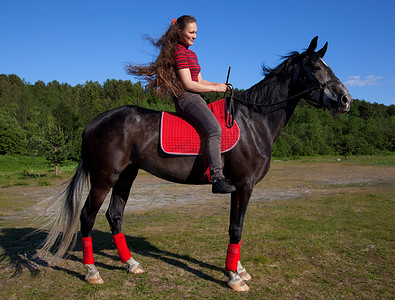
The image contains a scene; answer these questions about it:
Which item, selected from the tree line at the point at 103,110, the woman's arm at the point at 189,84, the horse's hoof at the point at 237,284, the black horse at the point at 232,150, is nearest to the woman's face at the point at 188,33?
the woman's arm at the point at 189,84

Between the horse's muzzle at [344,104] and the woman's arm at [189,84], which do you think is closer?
the horse's muzzle at [344,104]

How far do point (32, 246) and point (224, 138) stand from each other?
4.32m

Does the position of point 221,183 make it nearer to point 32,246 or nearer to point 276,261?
point 276,261

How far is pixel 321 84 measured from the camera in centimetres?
386

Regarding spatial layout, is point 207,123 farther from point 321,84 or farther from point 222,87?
point 321,84

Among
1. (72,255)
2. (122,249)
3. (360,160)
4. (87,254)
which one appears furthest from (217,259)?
(360,160)

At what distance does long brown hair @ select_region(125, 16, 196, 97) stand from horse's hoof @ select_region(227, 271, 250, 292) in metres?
2.58

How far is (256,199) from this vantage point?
37.2 feet

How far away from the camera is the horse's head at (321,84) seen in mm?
3754

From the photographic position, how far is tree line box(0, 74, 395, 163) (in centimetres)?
5168

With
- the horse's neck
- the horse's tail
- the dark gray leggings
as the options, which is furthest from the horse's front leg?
the horse's tail

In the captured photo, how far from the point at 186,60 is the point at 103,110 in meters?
64.7

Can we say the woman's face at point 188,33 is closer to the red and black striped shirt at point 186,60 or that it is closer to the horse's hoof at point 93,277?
the red and black striped shirt at point 186,60

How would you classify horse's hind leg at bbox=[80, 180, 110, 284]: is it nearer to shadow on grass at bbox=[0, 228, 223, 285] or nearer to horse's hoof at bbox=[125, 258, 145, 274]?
shadow on grass at bbox=[0, 228, 223, 285]
